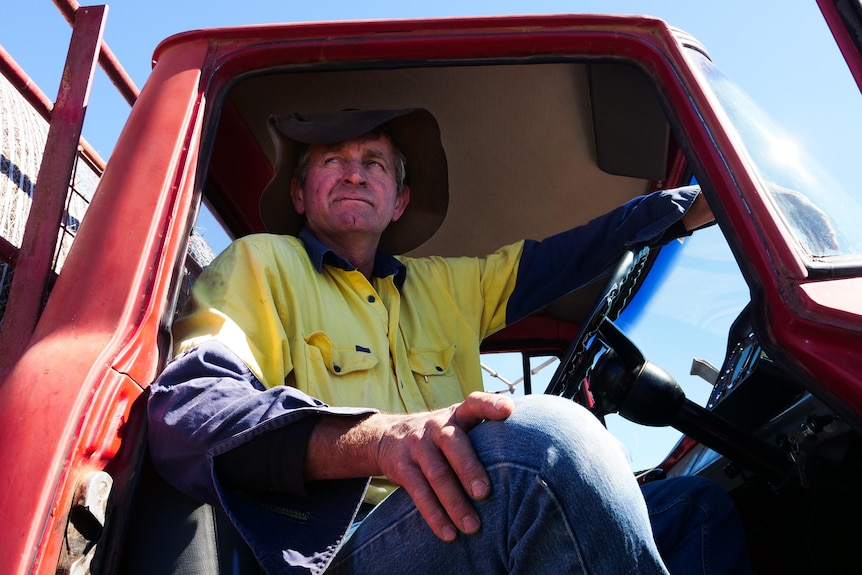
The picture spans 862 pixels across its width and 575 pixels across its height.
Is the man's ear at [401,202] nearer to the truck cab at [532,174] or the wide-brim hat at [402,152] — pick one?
the wide-brim hat at [402,152]

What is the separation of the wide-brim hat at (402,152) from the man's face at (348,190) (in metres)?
0.05

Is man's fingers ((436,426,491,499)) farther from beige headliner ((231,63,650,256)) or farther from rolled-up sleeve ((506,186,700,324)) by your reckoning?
beige headliner ((231,63,650,256))

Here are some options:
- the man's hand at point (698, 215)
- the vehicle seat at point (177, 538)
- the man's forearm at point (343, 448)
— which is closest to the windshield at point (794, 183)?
the man's hand at point (698, 215)

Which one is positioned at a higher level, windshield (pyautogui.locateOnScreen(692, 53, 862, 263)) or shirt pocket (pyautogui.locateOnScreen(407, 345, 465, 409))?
windshield (pyautogui.locateOnScreen(692, 53, 862, 263))

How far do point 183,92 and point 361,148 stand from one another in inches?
25.3

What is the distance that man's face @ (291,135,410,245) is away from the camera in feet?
6.51

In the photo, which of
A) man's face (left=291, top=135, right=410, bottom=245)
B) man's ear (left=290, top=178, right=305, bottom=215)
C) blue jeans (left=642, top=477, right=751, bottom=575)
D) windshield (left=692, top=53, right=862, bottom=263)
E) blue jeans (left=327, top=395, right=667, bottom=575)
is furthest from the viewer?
man's ear (left=290, top=178, right=305, bottom=215)

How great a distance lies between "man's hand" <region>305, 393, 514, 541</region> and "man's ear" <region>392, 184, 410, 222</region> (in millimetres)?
1319

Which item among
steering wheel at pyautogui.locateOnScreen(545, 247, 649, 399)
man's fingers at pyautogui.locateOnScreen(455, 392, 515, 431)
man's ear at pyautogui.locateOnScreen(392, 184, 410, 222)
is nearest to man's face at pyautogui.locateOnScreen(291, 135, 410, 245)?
man's ear at pyautogui.locateOnScreen(392, 184, 410, 222)

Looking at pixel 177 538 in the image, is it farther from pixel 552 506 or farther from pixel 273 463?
pixel 552 506

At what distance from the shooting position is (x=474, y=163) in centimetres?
237

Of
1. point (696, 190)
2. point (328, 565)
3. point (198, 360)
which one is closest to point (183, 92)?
point (198, 360)

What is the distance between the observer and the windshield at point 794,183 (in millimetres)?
1220

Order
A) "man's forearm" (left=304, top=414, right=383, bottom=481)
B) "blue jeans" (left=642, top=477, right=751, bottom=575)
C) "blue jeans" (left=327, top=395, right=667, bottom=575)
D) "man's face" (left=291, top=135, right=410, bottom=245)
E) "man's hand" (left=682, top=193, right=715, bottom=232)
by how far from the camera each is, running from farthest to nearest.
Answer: "man's face" (left=291, top=135, right=410, bottom=245)
"man's hand" (left=682, top=193, right=715, bottom=232)
"blue jeans" (left=642, top=477, right=751, bottom=575)
"man's forearm" (left=304, top=414, right=383, bottom=481)
"blue jeans" (left=327, top=395, right=667, bottom=575)
